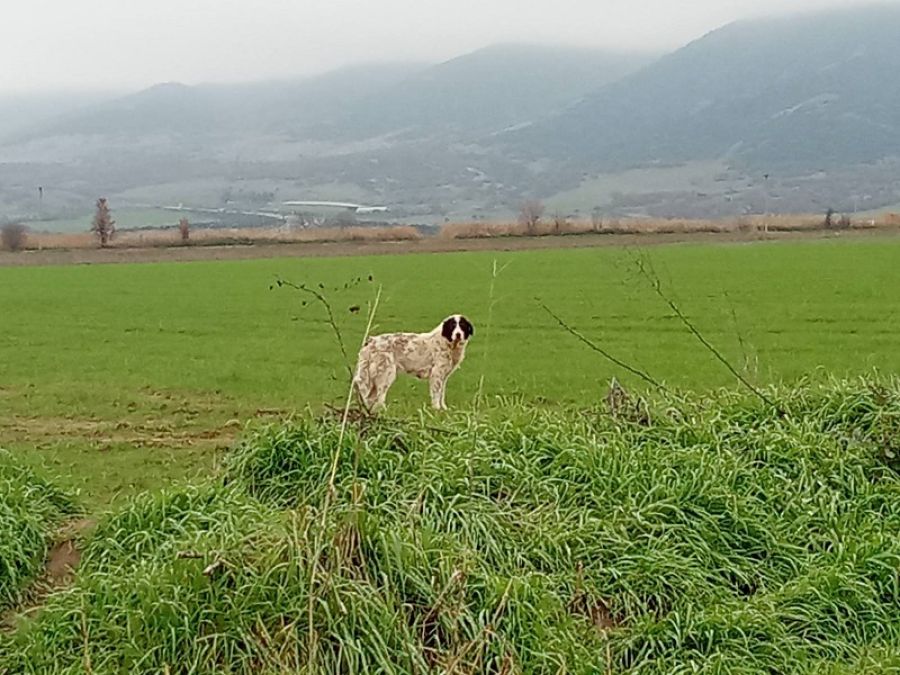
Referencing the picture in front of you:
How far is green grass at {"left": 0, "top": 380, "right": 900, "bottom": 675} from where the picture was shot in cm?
501

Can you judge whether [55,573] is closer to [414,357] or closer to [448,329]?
[414,357]

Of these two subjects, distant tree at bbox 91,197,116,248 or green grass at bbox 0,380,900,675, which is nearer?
green grass at bbox 0,380,900,675

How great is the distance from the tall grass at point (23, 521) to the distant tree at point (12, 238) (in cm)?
5048

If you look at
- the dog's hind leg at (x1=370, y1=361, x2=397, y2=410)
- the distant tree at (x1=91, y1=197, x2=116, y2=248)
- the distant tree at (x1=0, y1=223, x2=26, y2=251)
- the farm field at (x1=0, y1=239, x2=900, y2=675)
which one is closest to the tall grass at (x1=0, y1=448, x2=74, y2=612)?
the farm field at (x1=0, y1=239, x2=900, y2=675)

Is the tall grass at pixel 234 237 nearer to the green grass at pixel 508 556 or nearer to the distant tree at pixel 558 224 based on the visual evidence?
the distant tree at pixel 558 224

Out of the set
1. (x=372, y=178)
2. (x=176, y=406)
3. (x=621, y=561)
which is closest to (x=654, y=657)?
(x=621, y=561)

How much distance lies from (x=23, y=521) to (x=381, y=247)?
45.3 metres

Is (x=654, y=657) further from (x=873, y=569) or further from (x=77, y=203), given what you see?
(x=77, y=203)

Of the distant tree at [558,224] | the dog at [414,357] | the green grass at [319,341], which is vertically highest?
the dog at [414,357]

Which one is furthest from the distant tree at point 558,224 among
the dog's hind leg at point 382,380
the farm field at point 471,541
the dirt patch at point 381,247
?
the dog's hind leg at point 382,380

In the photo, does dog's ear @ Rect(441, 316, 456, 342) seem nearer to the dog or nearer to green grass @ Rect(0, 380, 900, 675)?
the dog

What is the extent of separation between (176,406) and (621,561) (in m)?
8.83

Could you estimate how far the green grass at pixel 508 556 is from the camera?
501cm

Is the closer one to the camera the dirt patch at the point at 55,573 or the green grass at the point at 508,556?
the green grass at the point at 508,556
